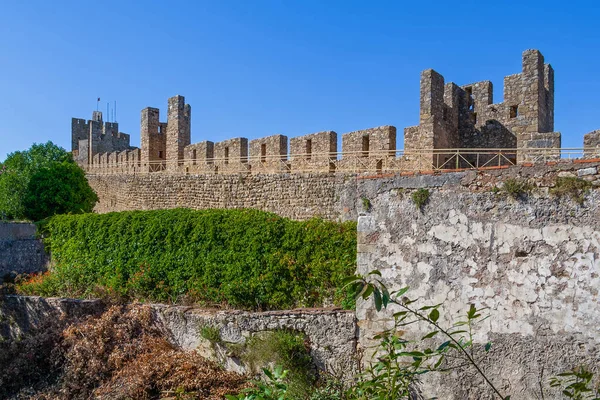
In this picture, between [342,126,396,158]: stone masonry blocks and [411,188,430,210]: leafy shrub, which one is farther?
[342,126,396,158]: stone masonry blocks

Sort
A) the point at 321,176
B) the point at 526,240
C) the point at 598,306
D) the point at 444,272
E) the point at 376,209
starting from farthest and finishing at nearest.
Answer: the point at 321,176 → the point at 376,209 → the point at 444,272 → the point at 526,240 → the point at 598,306

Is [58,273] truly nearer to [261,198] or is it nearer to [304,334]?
[261,198]

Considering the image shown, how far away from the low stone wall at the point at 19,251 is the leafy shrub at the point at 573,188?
49.6 ft

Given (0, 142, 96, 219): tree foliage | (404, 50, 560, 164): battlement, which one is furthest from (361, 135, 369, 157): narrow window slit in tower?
(0, 142, 96, 219): tree foliage

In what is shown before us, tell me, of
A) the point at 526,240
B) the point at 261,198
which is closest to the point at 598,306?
the point at 526,240

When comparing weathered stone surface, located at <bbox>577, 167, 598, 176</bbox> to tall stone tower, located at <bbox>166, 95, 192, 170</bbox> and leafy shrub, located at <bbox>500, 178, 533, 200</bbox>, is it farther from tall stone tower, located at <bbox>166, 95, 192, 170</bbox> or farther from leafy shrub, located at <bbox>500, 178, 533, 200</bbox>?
tall stone tower, located at <bbox>166, 95, 192, 170</bbox>

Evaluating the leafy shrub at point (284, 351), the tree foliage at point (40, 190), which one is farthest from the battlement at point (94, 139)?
the leafy shrub at point (284, 351)

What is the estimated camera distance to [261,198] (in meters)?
14.5

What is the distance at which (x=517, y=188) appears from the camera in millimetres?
5953

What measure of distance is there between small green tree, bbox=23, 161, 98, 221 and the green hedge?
4.10 metres

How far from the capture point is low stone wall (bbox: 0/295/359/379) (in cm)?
798

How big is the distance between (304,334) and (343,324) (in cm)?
91

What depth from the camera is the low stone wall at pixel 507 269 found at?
220 inches

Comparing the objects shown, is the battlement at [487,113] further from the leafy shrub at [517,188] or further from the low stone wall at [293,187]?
the leafy shrub at [517,188]
